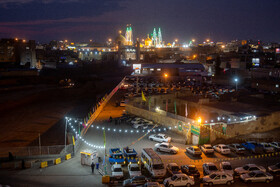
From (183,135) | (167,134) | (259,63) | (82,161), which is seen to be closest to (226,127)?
(183,135)

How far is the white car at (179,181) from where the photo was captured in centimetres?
803

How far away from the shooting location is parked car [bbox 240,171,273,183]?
8.31 m

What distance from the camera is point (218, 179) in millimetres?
8227

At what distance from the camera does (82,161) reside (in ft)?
32.7

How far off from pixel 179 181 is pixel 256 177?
2565mm

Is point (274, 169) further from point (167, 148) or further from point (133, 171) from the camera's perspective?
point (133, 171)

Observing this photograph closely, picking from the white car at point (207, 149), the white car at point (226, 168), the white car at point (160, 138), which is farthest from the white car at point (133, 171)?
the white car at point (207, 149)

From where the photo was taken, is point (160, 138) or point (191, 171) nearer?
point (191, 171)

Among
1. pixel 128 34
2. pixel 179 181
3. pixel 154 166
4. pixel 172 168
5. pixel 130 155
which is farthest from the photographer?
pixel 128 34

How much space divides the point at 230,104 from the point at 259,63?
32.5 m

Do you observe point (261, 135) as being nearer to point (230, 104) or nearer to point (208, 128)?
point (208, 128)

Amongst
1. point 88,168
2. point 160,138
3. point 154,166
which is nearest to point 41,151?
point 88,168

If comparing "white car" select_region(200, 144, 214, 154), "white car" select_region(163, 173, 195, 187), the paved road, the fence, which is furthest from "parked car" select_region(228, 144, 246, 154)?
the fence

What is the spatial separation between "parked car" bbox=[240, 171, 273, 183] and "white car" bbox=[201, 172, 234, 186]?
46 cm
